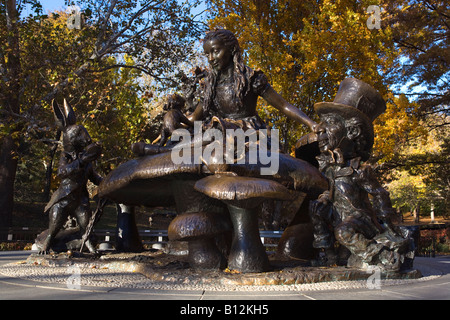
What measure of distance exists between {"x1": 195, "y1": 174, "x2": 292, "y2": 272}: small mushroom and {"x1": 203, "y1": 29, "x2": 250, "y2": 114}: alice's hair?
5.04ft

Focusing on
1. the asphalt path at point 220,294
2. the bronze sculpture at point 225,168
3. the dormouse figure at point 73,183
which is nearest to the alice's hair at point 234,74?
A: the bronze sculpture at point 225,168

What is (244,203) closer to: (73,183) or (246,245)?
(246,245)

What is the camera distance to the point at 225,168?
4.73 m

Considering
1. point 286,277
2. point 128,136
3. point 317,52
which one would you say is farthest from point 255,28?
point 286,277

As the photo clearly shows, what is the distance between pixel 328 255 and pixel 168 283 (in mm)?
2284

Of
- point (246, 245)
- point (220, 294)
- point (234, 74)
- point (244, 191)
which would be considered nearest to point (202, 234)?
point (246, 245)

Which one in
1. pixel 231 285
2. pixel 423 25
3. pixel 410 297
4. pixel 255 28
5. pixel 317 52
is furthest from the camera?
pixel 423 25

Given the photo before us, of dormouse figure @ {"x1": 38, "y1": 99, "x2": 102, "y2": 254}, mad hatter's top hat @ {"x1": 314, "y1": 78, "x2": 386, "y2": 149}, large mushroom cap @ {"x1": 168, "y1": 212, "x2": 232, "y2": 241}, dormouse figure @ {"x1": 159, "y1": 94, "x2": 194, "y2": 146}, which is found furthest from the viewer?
dormouse figure @ {"x1": 38, "y1": 99, "x2": 102, "y2": 254}

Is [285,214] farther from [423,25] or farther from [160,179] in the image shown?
[423,25]

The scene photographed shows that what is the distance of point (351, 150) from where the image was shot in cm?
561

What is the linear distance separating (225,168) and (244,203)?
0.54 metres

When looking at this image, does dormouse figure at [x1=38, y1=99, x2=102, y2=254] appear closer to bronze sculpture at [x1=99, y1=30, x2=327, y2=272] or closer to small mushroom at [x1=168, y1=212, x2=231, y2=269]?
bronze sculpture at [x1=99, y1=30, x2=327, y2=272]

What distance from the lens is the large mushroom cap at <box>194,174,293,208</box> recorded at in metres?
4.21

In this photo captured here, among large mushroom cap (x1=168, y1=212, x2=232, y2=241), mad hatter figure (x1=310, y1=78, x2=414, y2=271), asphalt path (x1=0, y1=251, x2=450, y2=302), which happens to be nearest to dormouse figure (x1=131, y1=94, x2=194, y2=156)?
large mushroom cap (x1=168, y1=212, x2=232, y2=241)
